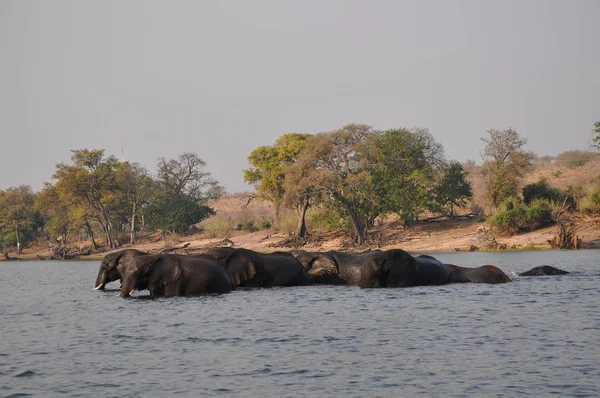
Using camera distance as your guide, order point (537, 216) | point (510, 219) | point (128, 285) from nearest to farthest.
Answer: point (128, 285)
point (537, 216)
point (510, 219)

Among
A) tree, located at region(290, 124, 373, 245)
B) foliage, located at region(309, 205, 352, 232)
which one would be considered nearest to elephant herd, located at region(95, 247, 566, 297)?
tree, located at region(290, 124, 373, 245)

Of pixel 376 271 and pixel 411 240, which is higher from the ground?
pixel 411 240

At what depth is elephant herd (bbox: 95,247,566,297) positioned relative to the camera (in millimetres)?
20547

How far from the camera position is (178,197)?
74000 millimetres

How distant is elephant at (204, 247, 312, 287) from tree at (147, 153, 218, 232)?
47305 millimetres

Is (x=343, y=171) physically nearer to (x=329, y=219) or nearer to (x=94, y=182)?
(x=329, y=219)

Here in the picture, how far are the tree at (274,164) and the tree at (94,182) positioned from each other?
12.9 m

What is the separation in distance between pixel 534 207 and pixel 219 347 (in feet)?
129

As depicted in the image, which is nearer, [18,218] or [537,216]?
[537,216]

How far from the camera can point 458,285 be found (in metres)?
23.5

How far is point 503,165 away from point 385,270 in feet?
124

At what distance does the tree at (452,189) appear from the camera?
192 feet

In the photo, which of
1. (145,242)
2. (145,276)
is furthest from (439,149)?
(145,276)

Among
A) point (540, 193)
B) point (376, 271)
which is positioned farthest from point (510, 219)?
point (376, 271)
